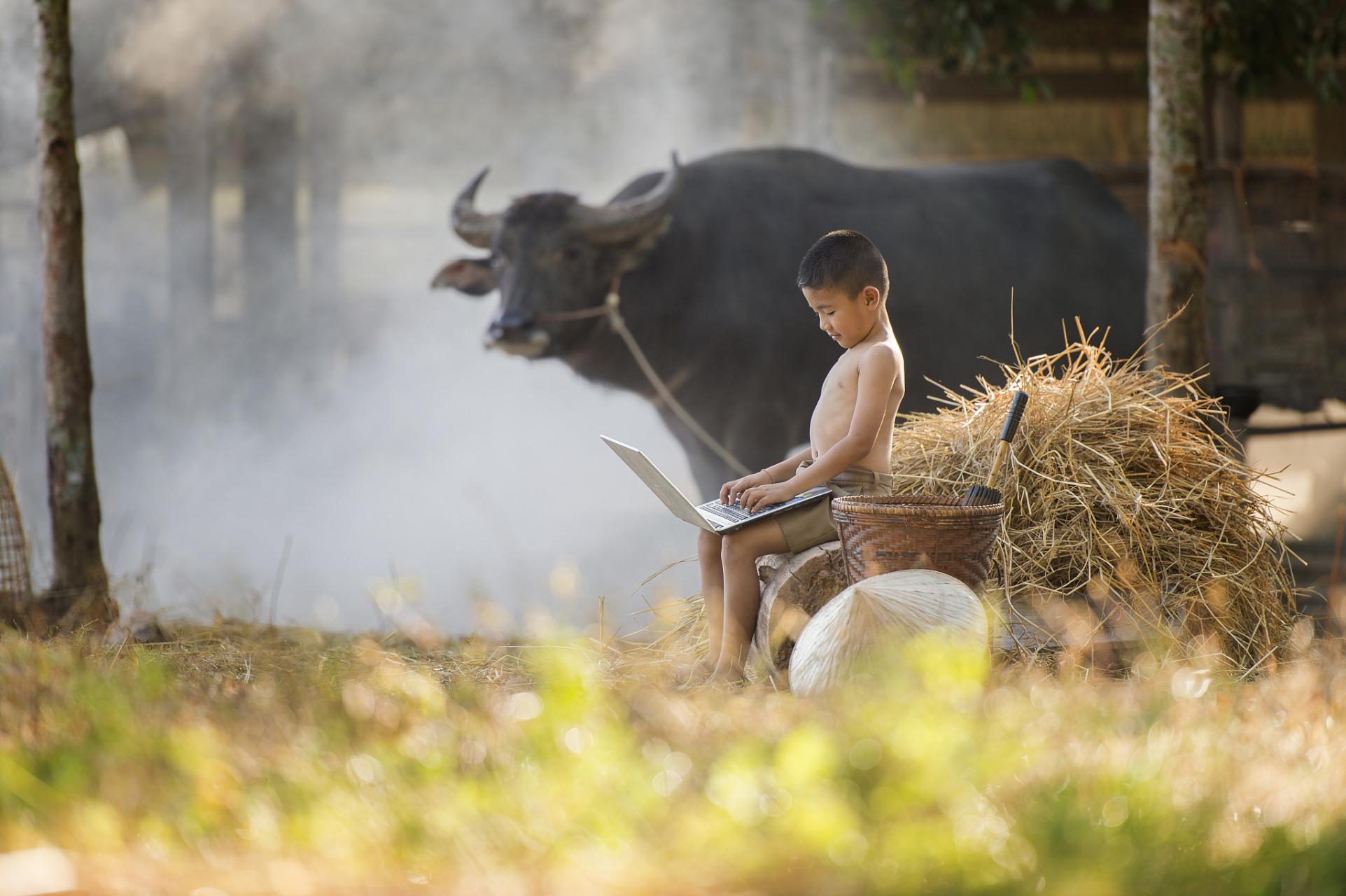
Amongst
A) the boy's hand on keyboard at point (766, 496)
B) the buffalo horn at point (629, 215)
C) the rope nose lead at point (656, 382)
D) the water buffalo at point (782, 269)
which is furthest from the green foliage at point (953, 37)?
the boy's hand on keyboard at point (766, 496)

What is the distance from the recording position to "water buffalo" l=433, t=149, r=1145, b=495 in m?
5.26

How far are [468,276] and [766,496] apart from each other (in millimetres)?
3135

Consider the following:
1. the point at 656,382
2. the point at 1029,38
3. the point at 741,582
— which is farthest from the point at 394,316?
the point at 741,582

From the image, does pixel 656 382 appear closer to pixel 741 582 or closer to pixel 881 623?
pixel 741 582

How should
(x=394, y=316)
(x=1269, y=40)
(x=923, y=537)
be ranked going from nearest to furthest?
(x=923, y=537)
(x=1269, y=40)
(x=394, y=316)

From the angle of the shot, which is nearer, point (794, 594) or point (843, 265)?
point (843, 265)

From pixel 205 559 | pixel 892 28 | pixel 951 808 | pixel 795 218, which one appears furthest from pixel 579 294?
pixel 951 808

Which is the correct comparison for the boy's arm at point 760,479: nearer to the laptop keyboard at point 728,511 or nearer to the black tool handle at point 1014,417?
the laptop keyboard at point 728,511

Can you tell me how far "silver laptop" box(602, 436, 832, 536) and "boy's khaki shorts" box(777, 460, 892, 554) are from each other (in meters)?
0.03

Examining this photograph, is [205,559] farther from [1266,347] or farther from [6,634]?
[1266,347]

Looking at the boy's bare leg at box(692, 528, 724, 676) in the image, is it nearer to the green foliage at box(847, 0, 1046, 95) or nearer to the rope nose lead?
the rope nose lead

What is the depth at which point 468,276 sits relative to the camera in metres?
5.31

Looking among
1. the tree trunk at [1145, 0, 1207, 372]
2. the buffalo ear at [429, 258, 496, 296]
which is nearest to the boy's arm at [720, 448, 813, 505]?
the tree trunk at [1145, 0, 1207, 372]

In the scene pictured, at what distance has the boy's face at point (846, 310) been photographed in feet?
8.54
